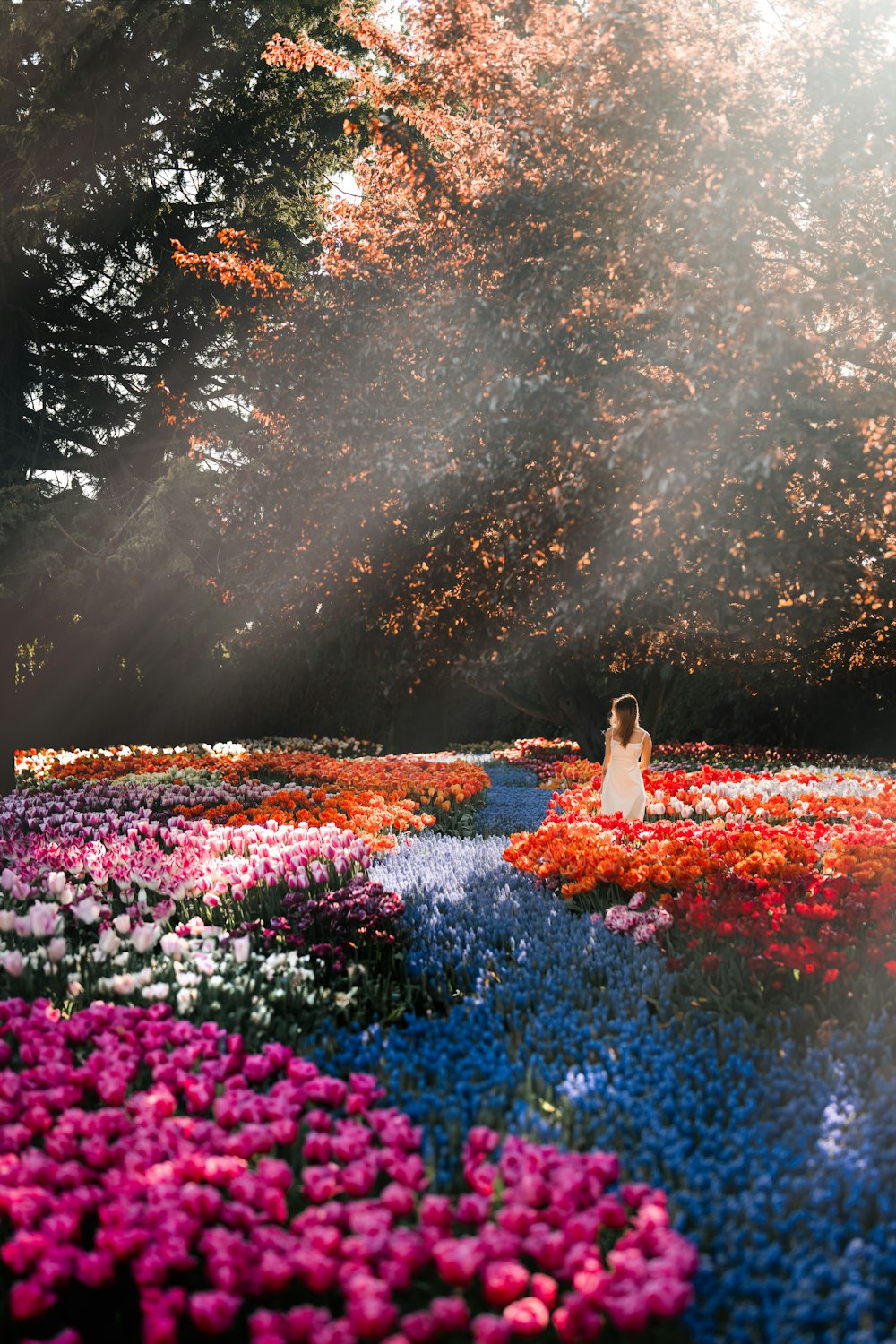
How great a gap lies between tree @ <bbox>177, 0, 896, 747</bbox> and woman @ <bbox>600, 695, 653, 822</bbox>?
4.33 ft

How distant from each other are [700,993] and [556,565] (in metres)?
6.01

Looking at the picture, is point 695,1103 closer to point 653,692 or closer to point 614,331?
point 614,331

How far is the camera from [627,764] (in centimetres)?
844

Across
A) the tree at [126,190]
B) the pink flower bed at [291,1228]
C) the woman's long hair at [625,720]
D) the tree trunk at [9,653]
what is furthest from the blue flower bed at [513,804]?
the tree at [126,190]

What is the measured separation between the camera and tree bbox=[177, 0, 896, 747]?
707 cm

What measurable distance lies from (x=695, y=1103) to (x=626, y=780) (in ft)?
18.6

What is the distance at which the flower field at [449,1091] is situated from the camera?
1.97 m

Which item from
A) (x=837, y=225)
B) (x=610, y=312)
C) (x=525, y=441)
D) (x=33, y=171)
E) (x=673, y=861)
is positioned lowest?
(x=673, y=861)

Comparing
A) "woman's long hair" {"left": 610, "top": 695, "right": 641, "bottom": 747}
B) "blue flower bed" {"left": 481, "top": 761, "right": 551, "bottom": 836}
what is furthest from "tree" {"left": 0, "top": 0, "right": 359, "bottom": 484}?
"woman's long hair" {"left": 610, "top": 695, "right": 641, "bottom": 747}

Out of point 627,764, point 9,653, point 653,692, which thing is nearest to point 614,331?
point 627,764

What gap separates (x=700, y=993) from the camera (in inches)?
153

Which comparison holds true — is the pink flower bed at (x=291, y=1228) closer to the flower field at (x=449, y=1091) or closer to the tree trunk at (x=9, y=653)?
the flower field at (x=449, y=1091)

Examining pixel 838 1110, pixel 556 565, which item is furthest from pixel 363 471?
pixel 838 1110

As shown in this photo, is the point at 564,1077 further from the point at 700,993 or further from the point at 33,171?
the point at 33,171
